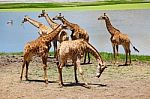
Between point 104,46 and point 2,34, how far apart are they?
34.9 feet

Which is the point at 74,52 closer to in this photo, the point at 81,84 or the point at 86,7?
the point at 81,84

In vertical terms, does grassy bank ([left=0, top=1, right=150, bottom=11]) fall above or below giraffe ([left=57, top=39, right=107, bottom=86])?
above

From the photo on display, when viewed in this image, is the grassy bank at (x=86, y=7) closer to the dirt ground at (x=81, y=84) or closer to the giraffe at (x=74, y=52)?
the dirt ground at (x=81, y=84)

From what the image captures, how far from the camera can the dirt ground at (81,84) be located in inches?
479

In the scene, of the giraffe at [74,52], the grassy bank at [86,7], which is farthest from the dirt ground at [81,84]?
the grassy bank at [86,7]

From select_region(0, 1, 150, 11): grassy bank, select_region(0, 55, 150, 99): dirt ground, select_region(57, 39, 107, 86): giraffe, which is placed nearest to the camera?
select_region(0, 55, 150, 99): dirt ground

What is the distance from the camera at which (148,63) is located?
1800 cm

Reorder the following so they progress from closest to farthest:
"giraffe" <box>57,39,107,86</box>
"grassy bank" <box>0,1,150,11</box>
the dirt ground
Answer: the dirt ground → "giraffe" <box>57,39,107,86</box> → "grassy bank" <box>0,1,150,11</box>

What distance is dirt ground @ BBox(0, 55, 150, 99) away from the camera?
39.9 ft

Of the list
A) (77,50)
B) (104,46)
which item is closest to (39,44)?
(77,50)

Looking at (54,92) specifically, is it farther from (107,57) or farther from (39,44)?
(107,57)

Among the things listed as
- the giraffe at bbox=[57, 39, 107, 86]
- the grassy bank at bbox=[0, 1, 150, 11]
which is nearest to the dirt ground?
the giraffe at bbox=[57, 39, 107, 86]

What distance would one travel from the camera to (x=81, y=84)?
13.5m

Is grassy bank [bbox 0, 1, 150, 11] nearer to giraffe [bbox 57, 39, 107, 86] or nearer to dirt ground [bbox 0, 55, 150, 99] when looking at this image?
dirt ground [bbox 0, 55, 150, 99]
